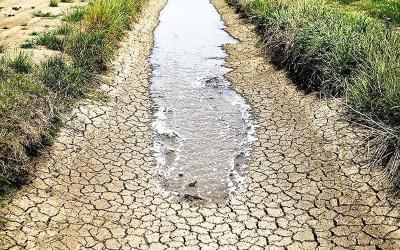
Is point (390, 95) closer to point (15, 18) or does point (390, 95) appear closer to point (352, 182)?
point (352, 182)

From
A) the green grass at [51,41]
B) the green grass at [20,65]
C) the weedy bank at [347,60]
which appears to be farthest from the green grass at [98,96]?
the weedy bank at [347,60]

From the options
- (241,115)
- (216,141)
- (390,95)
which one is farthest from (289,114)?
(390,95)

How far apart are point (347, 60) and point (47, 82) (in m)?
4.85

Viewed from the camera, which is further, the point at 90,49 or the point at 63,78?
the point at 90,49

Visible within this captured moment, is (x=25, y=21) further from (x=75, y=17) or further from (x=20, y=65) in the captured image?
(x=20, y=65)

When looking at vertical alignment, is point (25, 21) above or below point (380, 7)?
below

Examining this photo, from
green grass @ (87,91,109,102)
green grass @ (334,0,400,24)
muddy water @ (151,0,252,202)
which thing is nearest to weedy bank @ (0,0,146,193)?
green grass @ (87,91,109,102)

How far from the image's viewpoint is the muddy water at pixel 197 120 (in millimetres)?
6438

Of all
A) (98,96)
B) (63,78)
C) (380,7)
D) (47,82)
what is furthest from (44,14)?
(380,7)

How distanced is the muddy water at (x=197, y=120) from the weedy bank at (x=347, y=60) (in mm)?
1334

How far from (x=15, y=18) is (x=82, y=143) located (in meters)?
9.03

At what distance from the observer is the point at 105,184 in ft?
20.1

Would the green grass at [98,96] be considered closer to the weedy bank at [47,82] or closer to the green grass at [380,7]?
the weedy bank at [47,82]

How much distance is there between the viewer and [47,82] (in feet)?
26.1
